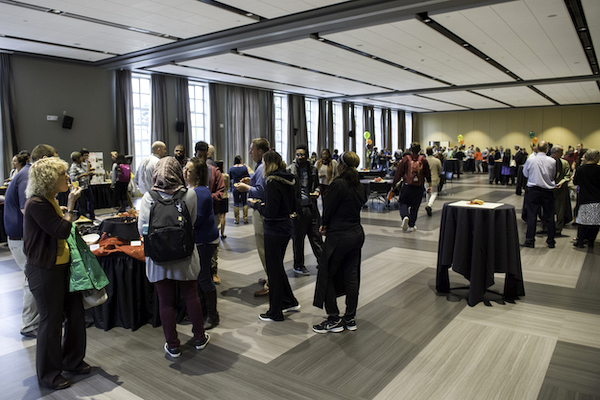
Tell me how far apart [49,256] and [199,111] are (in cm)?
1369

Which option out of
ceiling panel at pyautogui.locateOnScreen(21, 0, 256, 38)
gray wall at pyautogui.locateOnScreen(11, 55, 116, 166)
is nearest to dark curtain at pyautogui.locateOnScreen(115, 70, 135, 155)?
gray wall at pyautogui.locateOnScreen(11, 55, 116, 166)

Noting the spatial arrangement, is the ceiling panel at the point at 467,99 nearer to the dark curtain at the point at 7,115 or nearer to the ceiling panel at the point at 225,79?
the ceiling panel at the point at 225,79

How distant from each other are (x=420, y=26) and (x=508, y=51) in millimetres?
3747

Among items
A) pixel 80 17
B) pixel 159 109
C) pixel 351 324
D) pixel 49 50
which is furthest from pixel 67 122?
pixel 351 324

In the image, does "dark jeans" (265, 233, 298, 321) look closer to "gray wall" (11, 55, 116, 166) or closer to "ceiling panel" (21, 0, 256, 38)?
"ceiling panel" (21, 0, 256, 38)

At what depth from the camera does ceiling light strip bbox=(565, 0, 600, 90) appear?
7355 mm

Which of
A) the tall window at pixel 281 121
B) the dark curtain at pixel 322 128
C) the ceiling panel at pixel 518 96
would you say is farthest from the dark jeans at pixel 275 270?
the dark curtain at pixel 322 128

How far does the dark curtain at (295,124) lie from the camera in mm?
19125

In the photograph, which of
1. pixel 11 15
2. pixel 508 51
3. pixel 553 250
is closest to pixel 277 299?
pixel 553 250

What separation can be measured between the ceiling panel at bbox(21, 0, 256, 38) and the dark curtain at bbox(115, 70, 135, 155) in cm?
432

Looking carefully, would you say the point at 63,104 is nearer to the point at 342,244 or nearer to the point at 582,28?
the point at 342,244

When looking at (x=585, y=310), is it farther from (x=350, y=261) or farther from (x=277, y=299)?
(x=277, y=299)

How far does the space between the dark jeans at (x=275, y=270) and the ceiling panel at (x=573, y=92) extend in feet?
55.9

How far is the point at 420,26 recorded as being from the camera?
8422 mm
